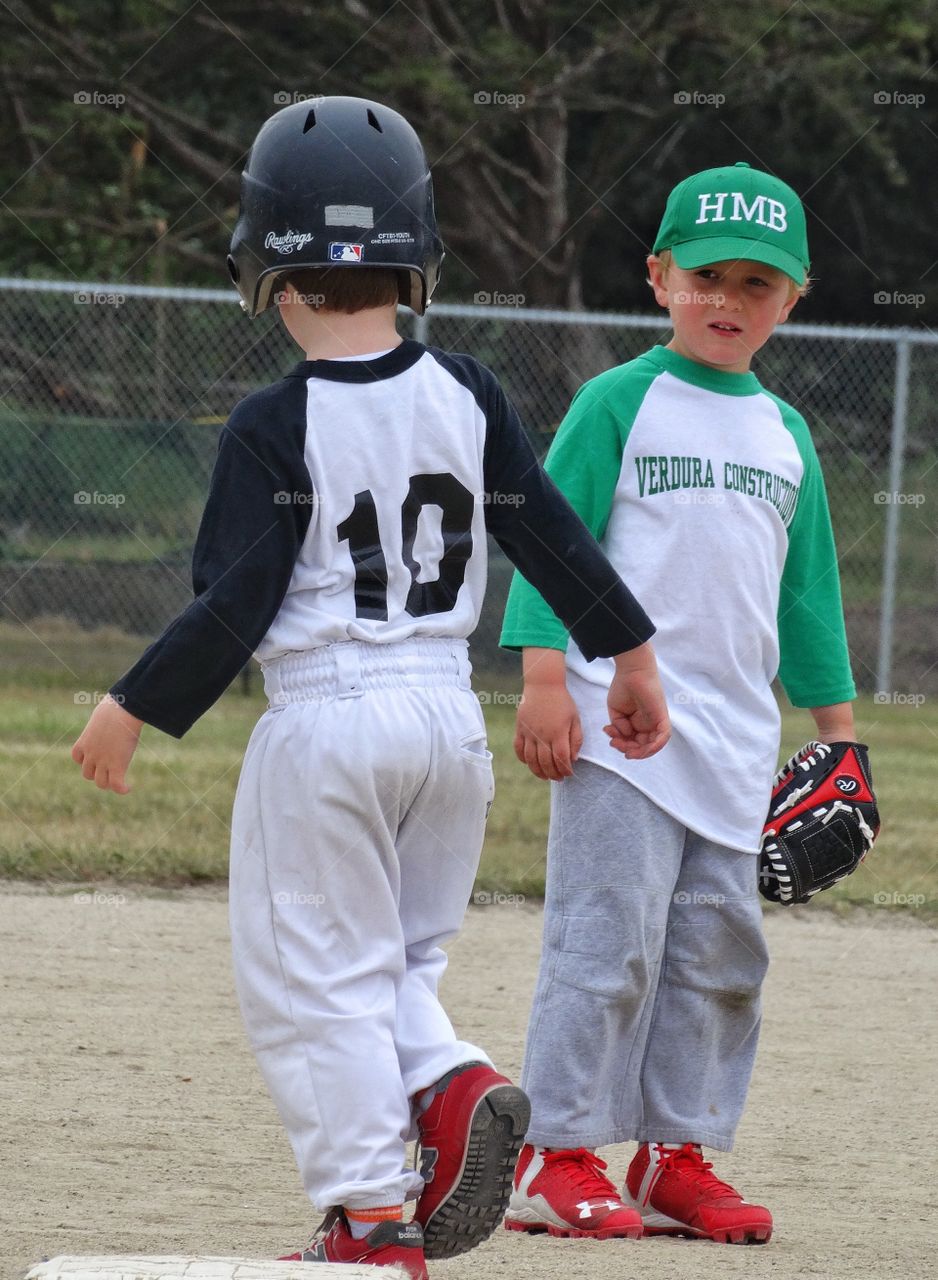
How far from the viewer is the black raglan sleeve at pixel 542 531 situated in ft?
7.27

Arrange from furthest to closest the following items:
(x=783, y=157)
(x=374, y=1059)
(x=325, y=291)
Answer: (x=783, y=157)
(x=325, y=291)
(x=374, y=1059)

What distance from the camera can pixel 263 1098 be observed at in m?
3.35

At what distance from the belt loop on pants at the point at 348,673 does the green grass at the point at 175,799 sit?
3436 mm

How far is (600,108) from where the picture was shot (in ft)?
45.4

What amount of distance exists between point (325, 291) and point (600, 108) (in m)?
12.3

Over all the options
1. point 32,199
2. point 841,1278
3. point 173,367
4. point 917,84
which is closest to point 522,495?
point 841,1278

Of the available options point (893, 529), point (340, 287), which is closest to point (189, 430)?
point (893, 529)

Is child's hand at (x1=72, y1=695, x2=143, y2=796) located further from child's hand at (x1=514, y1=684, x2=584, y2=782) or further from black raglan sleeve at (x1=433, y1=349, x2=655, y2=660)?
child's hand at (x1=514, y1=684, x2=584, y2=782)

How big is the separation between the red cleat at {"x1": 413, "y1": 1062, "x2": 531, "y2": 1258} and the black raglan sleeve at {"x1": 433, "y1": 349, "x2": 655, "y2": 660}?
0.58 meters

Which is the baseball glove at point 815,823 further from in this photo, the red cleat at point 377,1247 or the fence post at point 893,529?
the fence post at point 893,529

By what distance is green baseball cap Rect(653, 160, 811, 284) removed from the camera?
2758mm

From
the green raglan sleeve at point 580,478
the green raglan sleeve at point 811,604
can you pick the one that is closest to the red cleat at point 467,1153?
the green raglan sleeve at point 580,478

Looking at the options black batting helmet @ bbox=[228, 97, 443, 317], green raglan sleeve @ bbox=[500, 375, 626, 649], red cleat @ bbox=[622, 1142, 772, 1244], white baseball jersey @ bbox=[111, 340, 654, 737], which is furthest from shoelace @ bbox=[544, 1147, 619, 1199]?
black batting helmet @ bbox=[228, 97, 443, 317]

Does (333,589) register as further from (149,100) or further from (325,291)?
(149,100)
